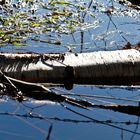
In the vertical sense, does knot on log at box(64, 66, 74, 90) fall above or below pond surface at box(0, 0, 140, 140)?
above

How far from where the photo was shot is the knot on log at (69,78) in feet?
10.6

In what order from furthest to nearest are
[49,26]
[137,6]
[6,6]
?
1. [137,6]
2. [6,6]
3. [49,26]

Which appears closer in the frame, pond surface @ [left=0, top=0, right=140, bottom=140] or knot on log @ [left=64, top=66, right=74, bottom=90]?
pond surface @ [left=0, top=0, right=140, bottom=140]

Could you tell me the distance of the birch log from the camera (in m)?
3.14

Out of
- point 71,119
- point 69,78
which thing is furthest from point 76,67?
point 71,119

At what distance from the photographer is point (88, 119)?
9.14 feet

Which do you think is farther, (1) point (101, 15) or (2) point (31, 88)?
(1) point (101, 15)

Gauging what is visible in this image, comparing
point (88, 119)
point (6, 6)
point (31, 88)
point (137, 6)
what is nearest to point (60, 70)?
point (31, 88)

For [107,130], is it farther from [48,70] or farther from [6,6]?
[6,6]

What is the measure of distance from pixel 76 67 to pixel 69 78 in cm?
10

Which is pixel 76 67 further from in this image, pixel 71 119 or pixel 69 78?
pixel 71 119

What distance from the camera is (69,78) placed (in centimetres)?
326

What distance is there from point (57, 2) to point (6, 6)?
0.78 m

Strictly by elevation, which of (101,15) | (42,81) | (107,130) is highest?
(101,15)
